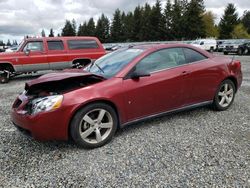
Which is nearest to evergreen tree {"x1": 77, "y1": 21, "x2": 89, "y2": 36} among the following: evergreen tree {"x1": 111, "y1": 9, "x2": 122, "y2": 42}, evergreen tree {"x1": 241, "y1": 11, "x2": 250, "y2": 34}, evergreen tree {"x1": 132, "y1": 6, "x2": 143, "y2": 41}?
evergreen tree {"x1": 111, "y1": 9, "x2": 122, "y2": 42}

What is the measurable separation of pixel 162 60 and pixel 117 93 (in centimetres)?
117

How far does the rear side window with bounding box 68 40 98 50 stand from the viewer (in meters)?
11.3

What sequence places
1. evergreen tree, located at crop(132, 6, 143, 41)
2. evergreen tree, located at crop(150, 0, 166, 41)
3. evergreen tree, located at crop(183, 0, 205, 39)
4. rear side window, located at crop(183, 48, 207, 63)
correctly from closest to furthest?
1. rear side window, located at crop(183, 48, 207, 63)
2. evergreen tree, located at crop(183, 0, 205, 39)
3. evergreen tree, located at crop(150, 0, 166, 41)
4. evergreen tree, located at crop(132, 6, 143, 41)

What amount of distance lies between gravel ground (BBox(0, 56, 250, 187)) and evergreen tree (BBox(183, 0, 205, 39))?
55665mm

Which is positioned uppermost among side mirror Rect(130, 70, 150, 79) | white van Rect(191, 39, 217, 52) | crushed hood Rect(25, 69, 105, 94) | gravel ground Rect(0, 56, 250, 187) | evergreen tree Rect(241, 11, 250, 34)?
evergreen tree Rect(241, 11, 250, 34)

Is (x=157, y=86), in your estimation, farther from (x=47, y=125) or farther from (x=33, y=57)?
(x=33, y=57)

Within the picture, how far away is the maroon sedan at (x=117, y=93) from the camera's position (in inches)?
137

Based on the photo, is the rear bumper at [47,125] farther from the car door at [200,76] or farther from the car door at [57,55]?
the car door at [57,55]

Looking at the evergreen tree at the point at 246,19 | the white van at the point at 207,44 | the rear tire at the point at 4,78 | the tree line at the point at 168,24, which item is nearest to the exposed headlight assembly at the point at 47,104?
the rear tire at the point at 4,78

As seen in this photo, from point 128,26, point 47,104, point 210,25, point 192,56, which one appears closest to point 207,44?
point 192,56

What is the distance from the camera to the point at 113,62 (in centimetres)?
454

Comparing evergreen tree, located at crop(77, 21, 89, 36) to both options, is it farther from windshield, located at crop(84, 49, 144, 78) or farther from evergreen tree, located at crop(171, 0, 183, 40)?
windshield, located at crop(84, 49, 144, 78)

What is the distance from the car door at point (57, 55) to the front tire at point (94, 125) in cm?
774

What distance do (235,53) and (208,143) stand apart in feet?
77.1
